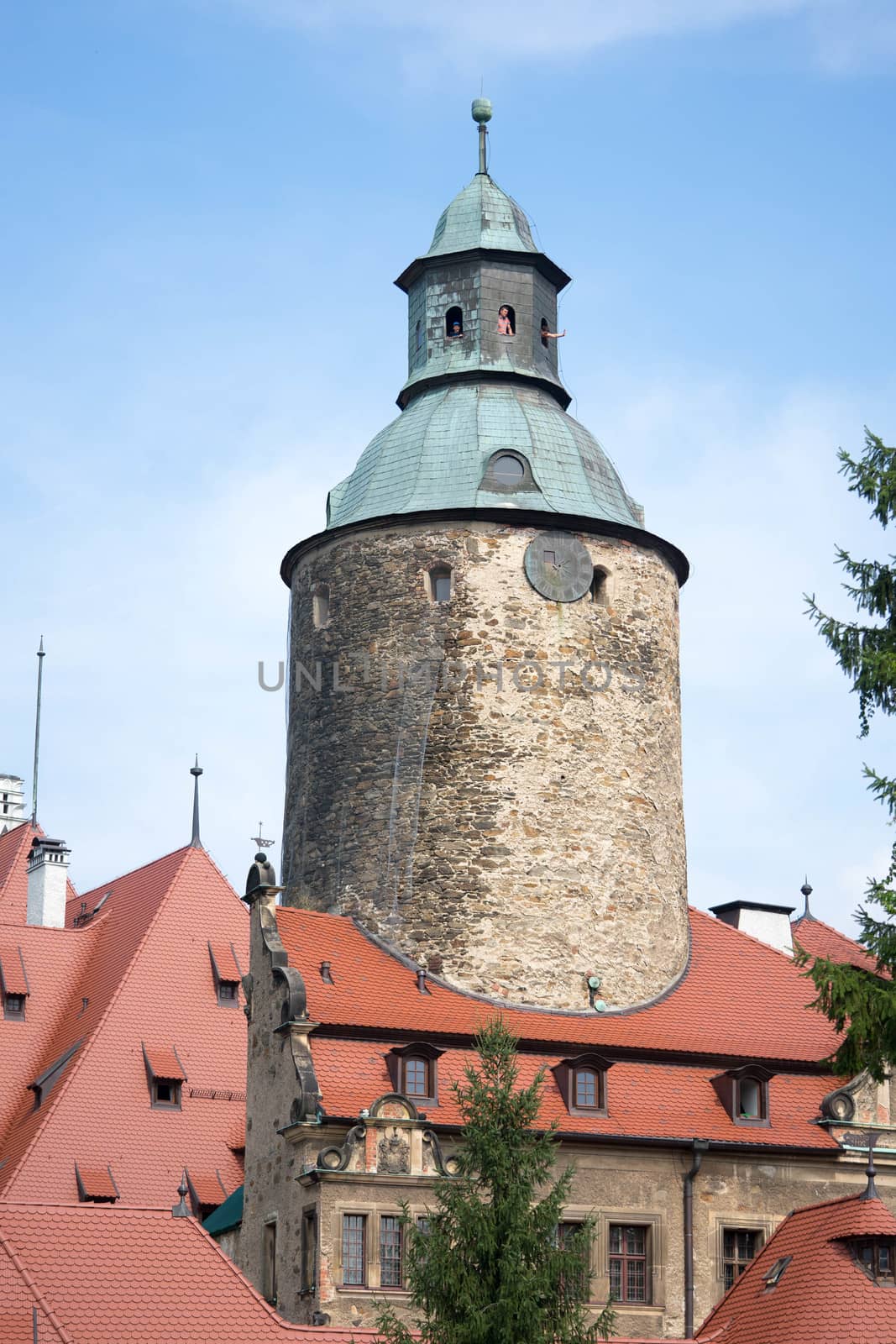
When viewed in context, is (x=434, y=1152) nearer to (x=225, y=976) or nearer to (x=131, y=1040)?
(x=131, y=1040)

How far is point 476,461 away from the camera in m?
33.2

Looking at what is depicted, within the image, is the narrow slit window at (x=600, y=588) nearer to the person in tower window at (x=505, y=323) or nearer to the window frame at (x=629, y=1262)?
the person in tower window at (x=505, y=323)

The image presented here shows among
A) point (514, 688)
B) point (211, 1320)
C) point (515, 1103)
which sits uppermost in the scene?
point (514, 688)

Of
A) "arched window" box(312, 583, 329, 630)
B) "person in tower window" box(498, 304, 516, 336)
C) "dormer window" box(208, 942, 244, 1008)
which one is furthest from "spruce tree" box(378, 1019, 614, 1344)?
"person in tower window" box(498, 304, 516, 336)

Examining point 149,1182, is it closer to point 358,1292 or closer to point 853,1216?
point 358,1292

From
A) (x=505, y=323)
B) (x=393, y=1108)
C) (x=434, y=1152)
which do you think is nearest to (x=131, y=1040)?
(x=393, y=1108)

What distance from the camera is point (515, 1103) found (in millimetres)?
22891

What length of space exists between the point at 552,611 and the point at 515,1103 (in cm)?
1067

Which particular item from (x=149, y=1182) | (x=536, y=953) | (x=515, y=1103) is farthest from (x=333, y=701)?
(x=515, y=1103)

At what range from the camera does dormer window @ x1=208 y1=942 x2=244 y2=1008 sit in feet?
119

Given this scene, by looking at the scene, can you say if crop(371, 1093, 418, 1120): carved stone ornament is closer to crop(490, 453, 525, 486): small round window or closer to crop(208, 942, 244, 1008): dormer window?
crop(208, 942, 244, 1008): dormer window

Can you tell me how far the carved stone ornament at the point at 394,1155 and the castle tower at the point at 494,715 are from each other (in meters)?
3.65

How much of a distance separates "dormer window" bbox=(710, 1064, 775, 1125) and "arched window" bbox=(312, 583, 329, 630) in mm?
8424

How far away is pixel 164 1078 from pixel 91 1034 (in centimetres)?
136
